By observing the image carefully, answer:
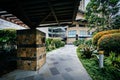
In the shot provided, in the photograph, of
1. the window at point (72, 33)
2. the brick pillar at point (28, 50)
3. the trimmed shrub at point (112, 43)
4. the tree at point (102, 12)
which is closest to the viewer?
the brick pillar at point (28, 50)

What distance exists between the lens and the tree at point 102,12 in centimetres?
1536

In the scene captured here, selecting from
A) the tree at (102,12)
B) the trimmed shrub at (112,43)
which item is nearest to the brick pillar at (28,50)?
the trimmed shrub at (112,43)

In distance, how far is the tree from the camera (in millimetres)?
15359

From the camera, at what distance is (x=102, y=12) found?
15695 millimetres

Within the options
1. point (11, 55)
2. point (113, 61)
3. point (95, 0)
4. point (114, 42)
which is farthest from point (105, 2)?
point (11, 55)

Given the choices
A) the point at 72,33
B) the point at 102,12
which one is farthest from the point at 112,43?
the point at 72,33

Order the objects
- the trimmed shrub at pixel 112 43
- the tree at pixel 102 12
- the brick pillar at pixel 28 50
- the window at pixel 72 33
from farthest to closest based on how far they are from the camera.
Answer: the window at pixel 72 33 → the tree at pixel 102 12 → the trimmed shrub at pixel 112 43 → the brick pillar at pixel 28 50

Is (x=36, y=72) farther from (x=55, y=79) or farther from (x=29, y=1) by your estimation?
(x=29, y=1)

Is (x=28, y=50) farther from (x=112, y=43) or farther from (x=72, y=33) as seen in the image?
(x=72, y=33)

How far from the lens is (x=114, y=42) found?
7332mm

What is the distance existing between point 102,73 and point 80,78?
122cm

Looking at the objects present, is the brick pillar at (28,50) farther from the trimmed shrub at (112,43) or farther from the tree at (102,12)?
the tree at (102,12)

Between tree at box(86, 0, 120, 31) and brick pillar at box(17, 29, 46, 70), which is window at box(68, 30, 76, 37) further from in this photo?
brick pillar at box(17, 29, 46, 70)

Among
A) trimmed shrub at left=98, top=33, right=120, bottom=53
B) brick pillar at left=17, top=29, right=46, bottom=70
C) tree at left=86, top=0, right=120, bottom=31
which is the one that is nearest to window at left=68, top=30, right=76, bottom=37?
tree at left=86, top=0, right=120, bottom=31
